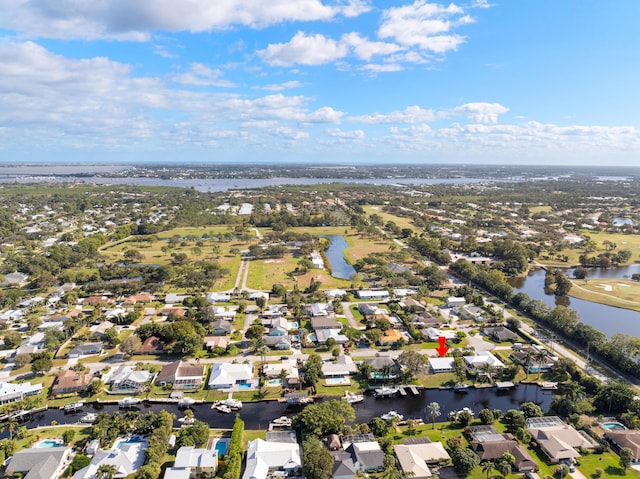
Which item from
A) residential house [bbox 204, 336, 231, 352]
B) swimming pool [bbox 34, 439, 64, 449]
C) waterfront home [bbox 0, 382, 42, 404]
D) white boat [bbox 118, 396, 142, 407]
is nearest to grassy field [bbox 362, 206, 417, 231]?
residential house [bbox 204, 336, 231, 352]

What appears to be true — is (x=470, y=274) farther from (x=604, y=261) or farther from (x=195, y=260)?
(x=195, y=260)

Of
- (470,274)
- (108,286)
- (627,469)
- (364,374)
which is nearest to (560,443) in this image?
(627,469)

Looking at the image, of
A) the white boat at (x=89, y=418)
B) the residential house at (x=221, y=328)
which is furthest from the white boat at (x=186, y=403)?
the residential house at (x=221, y=328)

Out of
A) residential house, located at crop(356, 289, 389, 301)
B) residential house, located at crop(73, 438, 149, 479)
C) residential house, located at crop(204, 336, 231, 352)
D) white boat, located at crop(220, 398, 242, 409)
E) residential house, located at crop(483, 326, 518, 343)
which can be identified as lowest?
white boat, located at crop(220, 398, 242, 409)

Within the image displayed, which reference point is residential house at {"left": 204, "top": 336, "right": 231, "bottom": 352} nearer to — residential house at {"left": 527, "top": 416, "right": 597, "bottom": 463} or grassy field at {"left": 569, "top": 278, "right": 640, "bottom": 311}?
residential house at {"left": 527, "top": 416, "right": 597, "bottom": 463}

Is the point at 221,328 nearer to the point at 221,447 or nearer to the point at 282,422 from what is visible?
the point at 282,422

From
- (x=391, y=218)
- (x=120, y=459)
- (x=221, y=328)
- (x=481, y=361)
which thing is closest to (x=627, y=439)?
(x=481, y=361)
